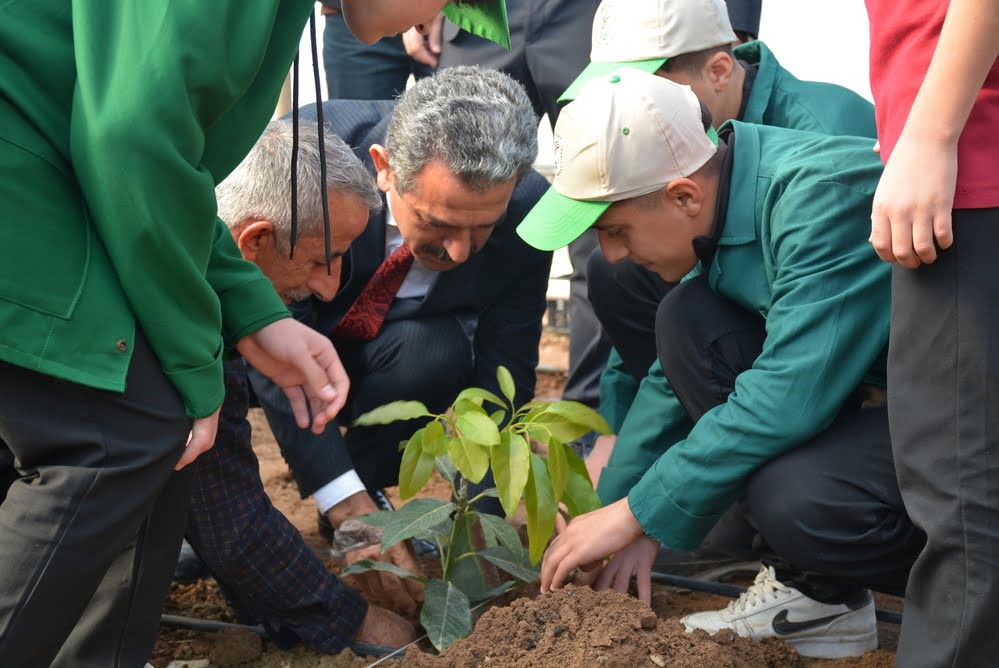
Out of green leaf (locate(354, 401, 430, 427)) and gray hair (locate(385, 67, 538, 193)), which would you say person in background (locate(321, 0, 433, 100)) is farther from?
green leaf (locate(354, 401, 430, 427))

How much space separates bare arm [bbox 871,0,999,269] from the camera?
4.53 feet

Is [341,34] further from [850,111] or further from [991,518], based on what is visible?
[991,518]

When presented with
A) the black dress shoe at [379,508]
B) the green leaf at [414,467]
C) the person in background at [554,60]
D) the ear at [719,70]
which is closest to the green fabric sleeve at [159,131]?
the green leaf at [414,467]

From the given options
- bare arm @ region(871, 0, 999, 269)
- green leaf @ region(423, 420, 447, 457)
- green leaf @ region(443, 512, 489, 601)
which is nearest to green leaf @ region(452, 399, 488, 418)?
green leaf @ region(423, 420, 447, 457)

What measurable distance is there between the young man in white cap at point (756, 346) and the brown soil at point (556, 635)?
16 centimetres

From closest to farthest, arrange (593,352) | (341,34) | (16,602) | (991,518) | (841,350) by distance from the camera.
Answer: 1. (16,602)
2. (991,518)
3. (841,350)
4. (593,352)
5. (341,34)

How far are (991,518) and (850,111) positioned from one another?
157cm

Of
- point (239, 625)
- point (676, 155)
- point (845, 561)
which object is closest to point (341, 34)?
point (676, 155)

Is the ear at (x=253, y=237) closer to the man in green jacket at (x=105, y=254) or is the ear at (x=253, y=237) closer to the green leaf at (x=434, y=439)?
the green leaf at (x=434, y=439)

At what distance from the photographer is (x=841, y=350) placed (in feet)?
6.41

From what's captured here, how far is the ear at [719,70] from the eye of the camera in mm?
2807

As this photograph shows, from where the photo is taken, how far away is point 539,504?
6.79 feet

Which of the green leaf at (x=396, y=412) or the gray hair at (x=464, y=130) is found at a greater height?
the gray hair at (x=464, y=130)

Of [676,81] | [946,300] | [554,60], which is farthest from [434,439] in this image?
[554,60]
